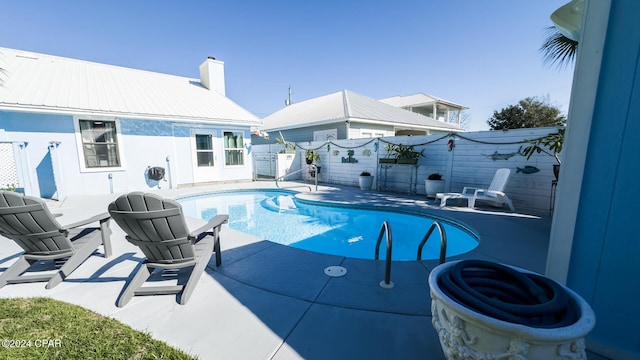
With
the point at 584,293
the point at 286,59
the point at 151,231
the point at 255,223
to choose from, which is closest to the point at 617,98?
the point at 584,293

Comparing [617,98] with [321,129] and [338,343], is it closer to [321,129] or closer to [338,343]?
[338,343]

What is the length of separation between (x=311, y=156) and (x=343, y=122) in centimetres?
250

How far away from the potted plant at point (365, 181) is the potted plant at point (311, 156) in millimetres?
3129

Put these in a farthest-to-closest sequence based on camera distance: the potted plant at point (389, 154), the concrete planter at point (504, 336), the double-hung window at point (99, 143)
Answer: the potted plant at point (389, 154) → the double-hung window at point (99, 143) → the concrete planter at point (504, 336)

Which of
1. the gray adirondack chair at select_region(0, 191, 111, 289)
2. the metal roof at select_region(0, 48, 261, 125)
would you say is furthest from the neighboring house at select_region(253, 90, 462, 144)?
the gray adirondack chair at select_region(0, 191, 111, 289)

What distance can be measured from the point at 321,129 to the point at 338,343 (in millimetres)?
12774

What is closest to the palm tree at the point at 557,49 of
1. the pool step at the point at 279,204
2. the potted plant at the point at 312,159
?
the pool step at the point at 279,204

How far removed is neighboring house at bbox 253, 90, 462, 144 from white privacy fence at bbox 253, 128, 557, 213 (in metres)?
1.81

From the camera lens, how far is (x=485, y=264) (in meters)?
1.52

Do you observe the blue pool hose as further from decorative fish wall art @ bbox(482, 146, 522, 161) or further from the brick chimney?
the brick chimney

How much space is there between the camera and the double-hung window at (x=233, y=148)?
1138cm

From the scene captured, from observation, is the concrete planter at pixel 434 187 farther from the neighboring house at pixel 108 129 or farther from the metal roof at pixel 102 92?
the neighboring house at pixel 108 129

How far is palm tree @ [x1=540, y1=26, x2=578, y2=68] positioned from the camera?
532 cm

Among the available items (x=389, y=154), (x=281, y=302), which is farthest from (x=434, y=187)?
(x=281, y=302)
